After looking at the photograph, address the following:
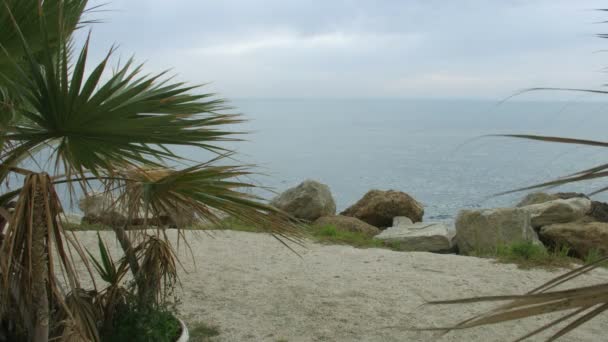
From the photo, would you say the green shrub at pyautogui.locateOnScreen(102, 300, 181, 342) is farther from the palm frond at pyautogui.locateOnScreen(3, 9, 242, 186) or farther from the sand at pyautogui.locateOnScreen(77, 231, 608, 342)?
the palm frond at pyautogui.locateOnScreen(3, 9, 242, 186)

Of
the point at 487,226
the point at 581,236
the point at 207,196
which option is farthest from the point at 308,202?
the point at 207,196

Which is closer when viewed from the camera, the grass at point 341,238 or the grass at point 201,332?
the grass at point 201,332

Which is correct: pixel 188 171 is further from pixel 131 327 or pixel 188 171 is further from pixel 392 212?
pixel 392 212

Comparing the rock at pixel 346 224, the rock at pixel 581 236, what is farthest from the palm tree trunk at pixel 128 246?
the rock at pixel 346 224

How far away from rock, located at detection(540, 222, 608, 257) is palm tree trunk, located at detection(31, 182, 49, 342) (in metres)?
6.71

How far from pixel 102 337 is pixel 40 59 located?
1826 millimetres

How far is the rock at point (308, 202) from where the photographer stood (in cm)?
1136

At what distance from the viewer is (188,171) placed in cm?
321

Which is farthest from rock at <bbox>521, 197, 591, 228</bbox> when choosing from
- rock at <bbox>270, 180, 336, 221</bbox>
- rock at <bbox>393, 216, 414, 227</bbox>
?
rock at <bbox>270, 180, 336, 221</bbox>

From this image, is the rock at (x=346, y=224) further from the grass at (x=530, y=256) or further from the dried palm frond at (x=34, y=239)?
the dried palm frond at (x=34, y=239)

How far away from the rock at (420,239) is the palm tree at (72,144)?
5527mm

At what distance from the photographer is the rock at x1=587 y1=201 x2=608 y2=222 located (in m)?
10.8

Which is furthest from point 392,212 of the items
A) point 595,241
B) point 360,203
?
point 595,241

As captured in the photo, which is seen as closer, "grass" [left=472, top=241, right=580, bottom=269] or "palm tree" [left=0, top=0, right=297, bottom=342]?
"palm tree" [left=0, top=0, right=297, bottom=342]
